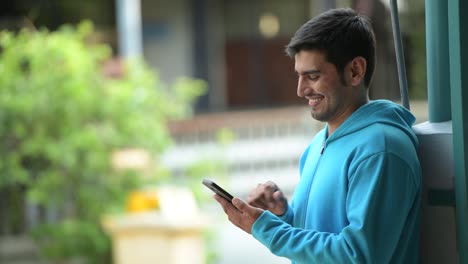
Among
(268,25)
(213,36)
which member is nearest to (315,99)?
(213,36)

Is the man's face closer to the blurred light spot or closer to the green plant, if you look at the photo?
the green plant

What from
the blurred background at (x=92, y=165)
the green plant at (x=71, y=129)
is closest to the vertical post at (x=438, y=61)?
the blurred background at (x=92, y=165)

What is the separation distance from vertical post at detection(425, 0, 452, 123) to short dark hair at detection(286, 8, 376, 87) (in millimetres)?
267

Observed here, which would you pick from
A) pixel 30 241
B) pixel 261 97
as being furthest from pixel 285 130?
pixel 30 241

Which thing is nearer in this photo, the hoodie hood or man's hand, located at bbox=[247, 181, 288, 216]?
the hoodie hood

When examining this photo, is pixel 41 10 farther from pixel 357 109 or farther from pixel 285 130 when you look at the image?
pixel 357 109

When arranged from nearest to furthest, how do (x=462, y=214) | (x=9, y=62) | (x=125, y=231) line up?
(x=462, y=214), (x=125, y=231), (x=9, y=62)

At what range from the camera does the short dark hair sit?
75.0 inches

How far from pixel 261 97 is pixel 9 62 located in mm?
9829

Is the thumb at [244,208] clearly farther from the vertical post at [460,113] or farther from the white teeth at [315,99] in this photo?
the vertical post at [460,113]

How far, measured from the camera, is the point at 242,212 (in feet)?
6.31

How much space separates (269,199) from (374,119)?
0.40 m

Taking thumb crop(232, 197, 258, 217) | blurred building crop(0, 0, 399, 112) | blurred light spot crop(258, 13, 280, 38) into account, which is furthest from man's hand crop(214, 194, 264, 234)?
blurred light spot crop(258, 13, 280, 38)

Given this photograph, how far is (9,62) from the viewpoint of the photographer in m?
7.21
